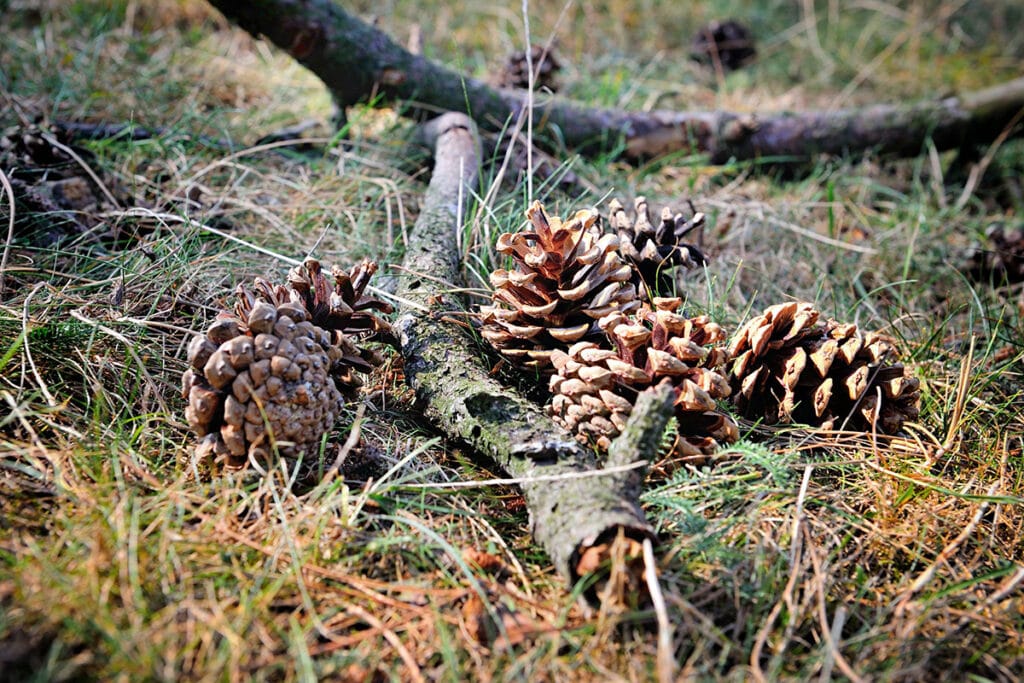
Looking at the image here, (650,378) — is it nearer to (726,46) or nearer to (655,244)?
(655,244)

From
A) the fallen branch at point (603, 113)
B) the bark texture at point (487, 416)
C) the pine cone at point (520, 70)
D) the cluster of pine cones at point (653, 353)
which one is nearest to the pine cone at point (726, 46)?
the fallen branch at point (603, 113)

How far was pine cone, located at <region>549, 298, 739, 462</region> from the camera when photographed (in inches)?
58.8

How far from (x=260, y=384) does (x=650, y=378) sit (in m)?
0.77

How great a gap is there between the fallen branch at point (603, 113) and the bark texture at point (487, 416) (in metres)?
0.74

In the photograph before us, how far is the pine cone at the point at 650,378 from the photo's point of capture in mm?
1493

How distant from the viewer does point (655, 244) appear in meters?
1.92

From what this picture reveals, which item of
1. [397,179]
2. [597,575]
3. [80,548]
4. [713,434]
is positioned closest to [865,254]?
[713,434]

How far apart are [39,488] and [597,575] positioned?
1.02 metres

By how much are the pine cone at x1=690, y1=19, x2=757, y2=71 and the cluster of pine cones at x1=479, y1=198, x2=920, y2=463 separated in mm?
A: 2913

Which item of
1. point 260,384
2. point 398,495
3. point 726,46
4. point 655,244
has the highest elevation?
point 726,46

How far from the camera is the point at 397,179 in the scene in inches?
104

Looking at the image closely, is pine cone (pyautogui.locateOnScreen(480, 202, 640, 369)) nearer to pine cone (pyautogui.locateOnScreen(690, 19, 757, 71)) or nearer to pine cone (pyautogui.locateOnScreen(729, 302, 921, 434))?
pine cone (pyautogui.locateOnScreen(729, 302, 921, 434))

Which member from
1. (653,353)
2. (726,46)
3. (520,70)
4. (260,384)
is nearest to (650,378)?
(653,353)

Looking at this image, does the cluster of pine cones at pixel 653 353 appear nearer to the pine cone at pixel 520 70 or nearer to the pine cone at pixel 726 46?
the pine cone at pixel 520 70
